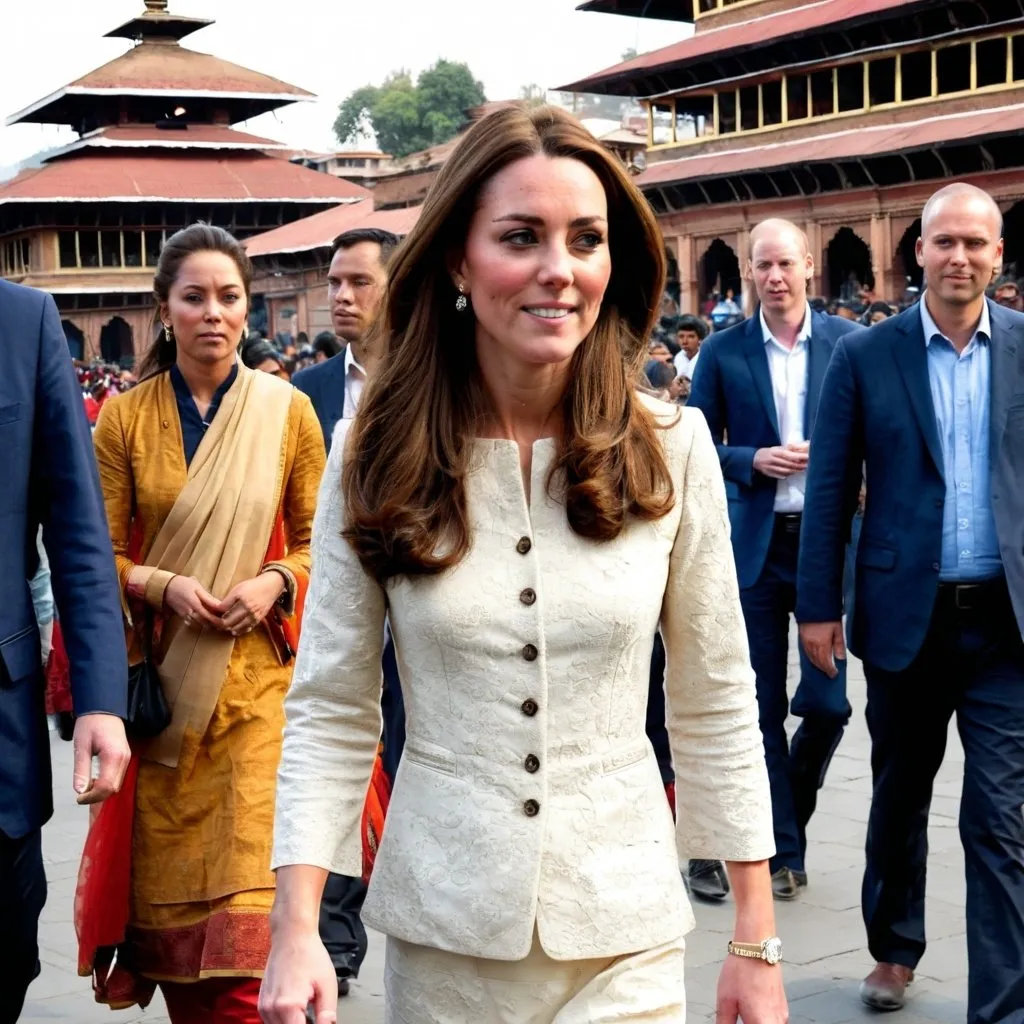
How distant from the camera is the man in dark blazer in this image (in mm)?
2885

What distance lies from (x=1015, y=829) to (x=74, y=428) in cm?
206

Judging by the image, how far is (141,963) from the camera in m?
3.80

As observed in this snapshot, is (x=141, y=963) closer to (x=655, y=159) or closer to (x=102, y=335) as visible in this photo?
(x=655, y=159)

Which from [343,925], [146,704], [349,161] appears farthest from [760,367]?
[349,161]

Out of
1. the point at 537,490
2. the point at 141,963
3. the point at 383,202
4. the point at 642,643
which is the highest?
the point at 383,202

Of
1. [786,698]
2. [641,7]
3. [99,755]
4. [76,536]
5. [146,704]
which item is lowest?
[786,698]

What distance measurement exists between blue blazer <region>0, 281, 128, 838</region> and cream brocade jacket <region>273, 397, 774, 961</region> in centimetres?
84

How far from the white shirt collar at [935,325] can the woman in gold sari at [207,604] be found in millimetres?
1364

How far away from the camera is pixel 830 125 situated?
33.3m

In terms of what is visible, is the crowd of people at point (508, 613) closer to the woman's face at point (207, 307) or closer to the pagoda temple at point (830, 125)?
the woman's face at point (207, 307)

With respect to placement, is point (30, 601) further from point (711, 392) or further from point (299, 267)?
point (299, 267)

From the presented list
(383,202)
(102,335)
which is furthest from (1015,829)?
(102,335)

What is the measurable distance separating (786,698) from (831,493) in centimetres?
103

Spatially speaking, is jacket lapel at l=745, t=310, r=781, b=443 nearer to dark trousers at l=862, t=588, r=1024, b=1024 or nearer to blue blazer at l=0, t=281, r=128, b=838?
dark trousers at l=862, t=588, r=1024, b=1024
